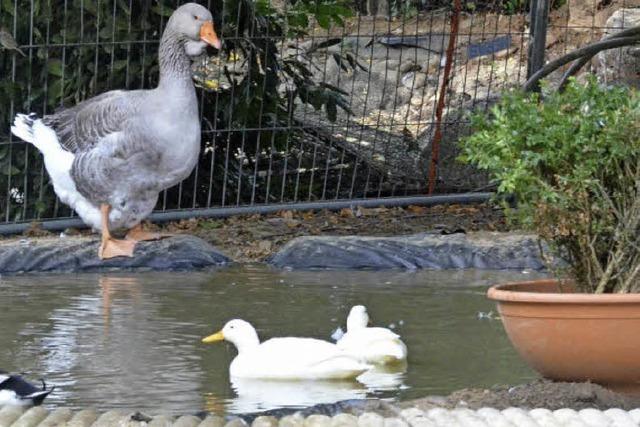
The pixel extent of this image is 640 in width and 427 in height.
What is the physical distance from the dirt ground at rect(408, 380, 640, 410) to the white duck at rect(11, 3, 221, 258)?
520 centimetres

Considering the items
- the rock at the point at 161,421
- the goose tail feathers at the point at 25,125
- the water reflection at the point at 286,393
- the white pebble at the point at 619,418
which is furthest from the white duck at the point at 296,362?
the goose tail feathers at the point at 25,125

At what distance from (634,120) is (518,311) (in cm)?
78

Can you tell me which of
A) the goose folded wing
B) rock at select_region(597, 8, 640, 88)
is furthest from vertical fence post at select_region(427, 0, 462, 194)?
the goose folded wing

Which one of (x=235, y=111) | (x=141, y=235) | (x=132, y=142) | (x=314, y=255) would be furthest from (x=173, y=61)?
(x=235, y=111)

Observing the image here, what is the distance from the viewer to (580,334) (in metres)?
5.01

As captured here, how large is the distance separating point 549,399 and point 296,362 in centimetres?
129

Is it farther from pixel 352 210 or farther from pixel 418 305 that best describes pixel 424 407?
pixel 352 210

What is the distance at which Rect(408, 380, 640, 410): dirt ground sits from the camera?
4922 mm

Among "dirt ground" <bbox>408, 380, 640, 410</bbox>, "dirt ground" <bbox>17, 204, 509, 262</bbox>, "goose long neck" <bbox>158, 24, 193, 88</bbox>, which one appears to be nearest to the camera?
"dirt ground" <bbox>408, 380, 640, 410</bbox>

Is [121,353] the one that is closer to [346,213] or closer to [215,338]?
[215,338]

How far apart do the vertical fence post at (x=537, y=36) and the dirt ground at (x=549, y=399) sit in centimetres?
675

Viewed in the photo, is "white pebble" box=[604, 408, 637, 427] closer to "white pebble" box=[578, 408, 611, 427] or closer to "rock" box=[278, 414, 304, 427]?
"white pebble" box=[578, 408, 611, 427]

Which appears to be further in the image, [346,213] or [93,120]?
[346,213]

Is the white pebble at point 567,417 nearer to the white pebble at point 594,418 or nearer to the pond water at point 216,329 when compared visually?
the white pebble at point 594,418
